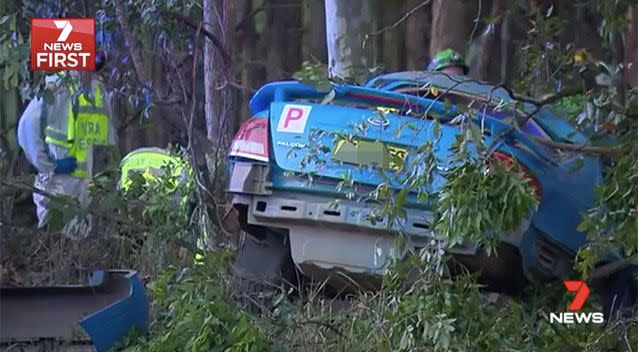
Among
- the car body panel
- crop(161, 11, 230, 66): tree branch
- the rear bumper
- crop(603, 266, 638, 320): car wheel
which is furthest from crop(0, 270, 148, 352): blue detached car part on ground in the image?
crop(603, 266, 638, 320): car wheel

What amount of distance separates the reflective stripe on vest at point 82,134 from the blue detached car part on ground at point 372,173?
3574 mm

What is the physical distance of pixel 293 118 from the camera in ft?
20.6

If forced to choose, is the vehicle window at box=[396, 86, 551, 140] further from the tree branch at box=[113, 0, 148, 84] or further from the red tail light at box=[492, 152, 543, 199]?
the tree branch at box=[113, 0, 148, 84]

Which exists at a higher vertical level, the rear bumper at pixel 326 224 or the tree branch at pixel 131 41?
the tree branch at pixel 131 41

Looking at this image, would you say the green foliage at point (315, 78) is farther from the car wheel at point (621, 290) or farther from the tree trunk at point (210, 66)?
the tree trunk at point (210, 66)

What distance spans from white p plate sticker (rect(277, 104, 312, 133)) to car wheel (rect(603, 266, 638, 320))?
5.42 ft

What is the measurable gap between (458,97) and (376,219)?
0.70 metres

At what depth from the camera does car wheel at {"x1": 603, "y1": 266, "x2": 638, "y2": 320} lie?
6406 mm

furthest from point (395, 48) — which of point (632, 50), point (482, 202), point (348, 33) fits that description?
point (482, 202)

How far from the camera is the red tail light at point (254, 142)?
6.33 meters

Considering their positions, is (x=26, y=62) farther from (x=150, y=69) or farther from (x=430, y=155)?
(x=430, y=155)

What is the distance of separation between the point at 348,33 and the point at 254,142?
1.84 m

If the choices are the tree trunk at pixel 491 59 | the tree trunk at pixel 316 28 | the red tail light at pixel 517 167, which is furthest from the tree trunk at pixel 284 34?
the red tail light at pixel 517 167

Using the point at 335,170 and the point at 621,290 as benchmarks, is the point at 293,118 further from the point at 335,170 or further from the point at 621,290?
the point at 621,290
